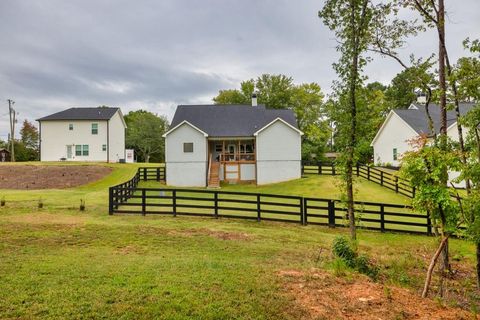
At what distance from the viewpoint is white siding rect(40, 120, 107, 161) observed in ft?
113

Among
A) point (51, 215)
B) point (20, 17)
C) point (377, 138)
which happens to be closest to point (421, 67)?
point (51, 215)

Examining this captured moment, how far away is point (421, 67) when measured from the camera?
8914mm

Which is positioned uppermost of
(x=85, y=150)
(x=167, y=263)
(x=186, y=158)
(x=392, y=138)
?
(x=392, y=138)

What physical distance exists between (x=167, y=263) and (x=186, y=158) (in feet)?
68.3

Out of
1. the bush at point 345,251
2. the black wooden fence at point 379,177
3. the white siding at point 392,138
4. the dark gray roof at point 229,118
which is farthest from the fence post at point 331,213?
the white siding at point 392,138

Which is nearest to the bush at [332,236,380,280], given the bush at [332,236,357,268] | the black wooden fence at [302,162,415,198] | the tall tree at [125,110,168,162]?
the bush at [332,236,357,268]

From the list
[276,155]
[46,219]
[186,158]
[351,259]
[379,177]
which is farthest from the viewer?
[276,155]

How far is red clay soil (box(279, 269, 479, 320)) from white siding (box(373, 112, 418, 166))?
87.7ft

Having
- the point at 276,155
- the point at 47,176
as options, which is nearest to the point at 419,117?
the point at 276,155

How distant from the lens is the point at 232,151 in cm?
2942

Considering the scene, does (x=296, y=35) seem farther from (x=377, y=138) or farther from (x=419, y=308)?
Result: (x=377, y=138)

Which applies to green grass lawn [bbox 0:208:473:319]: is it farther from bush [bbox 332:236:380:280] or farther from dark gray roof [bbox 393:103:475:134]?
dark gray roof [bbox 393:103:475:134]

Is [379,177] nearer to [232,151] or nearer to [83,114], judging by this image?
[232,151]

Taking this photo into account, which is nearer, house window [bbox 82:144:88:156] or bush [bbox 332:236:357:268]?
bush [bbox 332:236:357:268]
